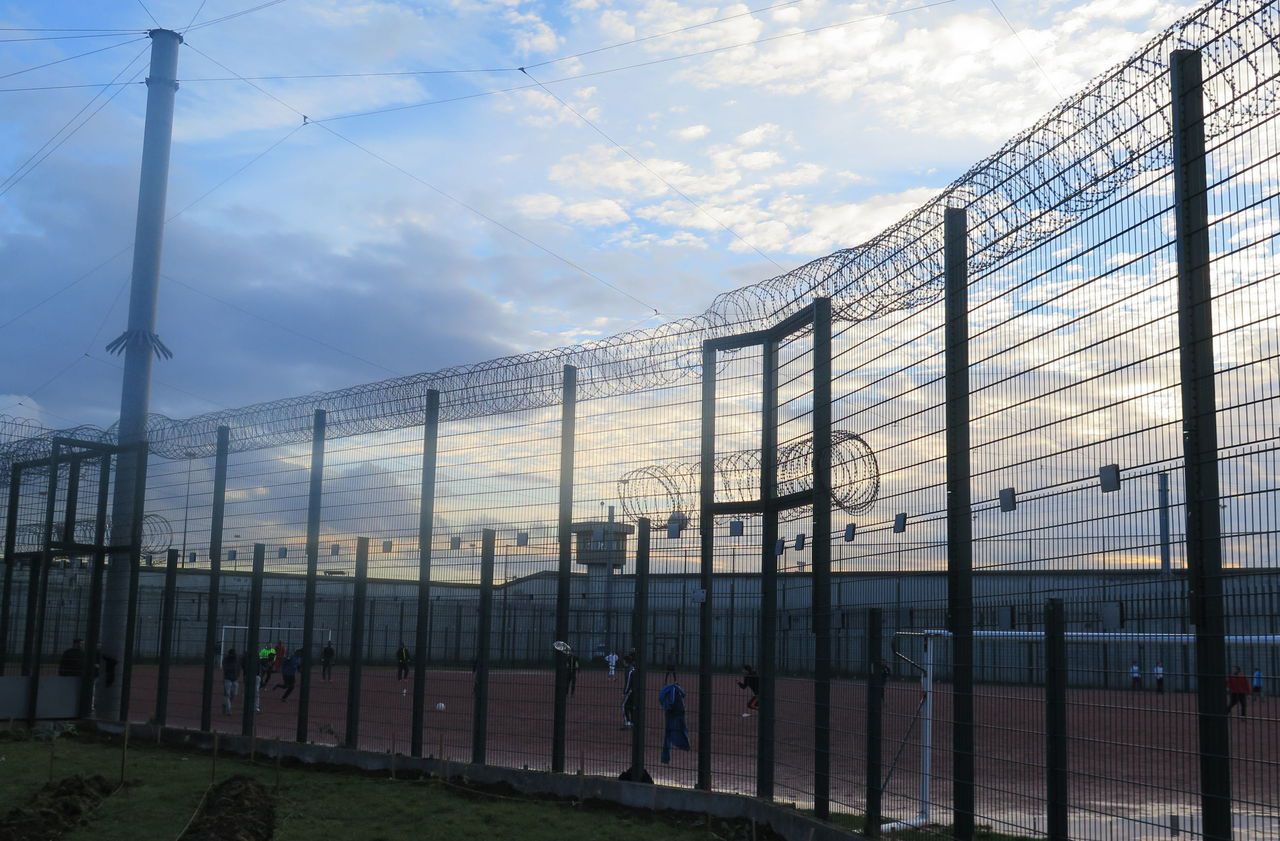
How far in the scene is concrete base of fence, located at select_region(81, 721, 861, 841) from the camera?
10109 mm

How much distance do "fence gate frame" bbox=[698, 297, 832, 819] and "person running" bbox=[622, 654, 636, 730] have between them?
4.00 ft

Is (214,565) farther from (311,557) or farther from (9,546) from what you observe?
(9,546)

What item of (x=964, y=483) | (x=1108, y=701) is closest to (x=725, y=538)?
(x=964, y=483)

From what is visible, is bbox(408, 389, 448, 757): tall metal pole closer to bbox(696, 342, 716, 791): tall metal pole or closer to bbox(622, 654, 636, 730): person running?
bbox(622, 654, 636, 730): person running

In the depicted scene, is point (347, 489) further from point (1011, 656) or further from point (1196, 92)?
point (1196, 92)

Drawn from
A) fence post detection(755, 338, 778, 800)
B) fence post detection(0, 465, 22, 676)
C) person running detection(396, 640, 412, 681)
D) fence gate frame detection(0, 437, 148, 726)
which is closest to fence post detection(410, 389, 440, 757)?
person running detection(396, 640, 412, 681)

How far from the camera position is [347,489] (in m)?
16.5

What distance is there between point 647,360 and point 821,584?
3751 millimetres

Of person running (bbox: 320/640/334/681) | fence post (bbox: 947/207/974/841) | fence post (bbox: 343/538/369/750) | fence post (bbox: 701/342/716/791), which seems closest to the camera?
fence post (bbox: 947/207/974/841)

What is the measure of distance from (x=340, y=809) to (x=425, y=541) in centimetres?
395

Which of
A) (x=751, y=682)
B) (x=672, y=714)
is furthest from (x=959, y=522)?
(x=672, y=714)

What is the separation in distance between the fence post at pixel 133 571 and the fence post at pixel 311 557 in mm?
3819

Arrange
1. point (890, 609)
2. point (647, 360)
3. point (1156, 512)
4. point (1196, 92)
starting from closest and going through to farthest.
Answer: point (1156, 512), point (1196, 92), point (890, 609), point (647, 360)

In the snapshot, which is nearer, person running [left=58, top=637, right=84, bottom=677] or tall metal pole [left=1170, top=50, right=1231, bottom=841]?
tall metal pole [left=1170, top=50, right=1231, bottom=841]
